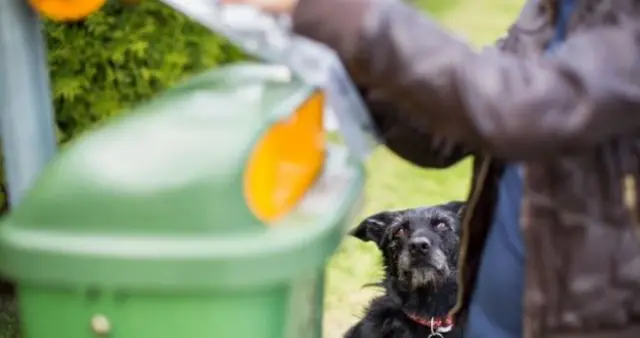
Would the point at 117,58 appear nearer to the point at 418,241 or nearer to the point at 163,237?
the point at 418,241

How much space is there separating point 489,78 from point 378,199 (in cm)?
250

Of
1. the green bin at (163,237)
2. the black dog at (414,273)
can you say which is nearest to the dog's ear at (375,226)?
the black dog at (414,273)

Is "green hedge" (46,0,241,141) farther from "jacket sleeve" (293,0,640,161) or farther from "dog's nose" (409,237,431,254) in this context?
"jacket sleeve" (293,0,640,161)

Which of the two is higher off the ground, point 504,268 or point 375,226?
point 504,268

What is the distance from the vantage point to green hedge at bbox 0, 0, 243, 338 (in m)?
2.24

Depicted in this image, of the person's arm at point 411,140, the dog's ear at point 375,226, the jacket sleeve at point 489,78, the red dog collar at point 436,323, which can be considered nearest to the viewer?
the jacket sleeve at point 489,78

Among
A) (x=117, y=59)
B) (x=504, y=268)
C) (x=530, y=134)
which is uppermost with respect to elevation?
(x=530, y=134)

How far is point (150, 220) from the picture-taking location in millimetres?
943

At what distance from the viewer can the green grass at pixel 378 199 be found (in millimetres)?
2662

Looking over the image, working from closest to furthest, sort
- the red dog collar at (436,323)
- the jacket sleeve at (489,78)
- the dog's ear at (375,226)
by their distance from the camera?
1. the jacket sleeve at (489,78)
2. the red dog collar at (436,323)
3. the dog's ear at (375,226)

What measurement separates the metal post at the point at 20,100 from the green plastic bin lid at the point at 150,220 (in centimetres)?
32

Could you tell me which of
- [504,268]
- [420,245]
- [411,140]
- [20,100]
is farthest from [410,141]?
[420,245]

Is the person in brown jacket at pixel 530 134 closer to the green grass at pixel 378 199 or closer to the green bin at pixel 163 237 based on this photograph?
the green bin at pixel 163 237

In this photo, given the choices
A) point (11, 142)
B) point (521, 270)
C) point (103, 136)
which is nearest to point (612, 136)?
point (521, 270)
